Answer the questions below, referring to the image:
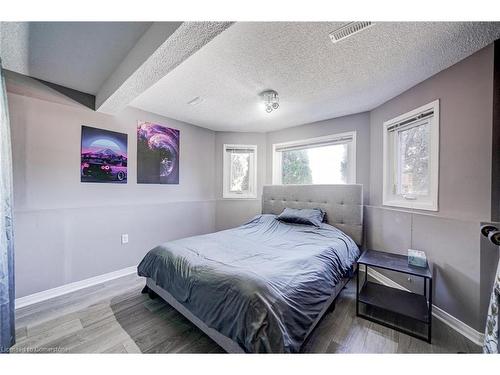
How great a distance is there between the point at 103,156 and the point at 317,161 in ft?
10.1

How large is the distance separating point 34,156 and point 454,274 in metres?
4.03

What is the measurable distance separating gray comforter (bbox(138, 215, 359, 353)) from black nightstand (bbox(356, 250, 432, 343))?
25 cm

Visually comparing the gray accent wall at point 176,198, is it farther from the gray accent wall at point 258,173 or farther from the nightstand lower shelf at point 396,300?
the gray accent wall at point 258,173

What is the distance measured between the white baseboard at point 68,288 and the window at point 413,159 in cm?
347

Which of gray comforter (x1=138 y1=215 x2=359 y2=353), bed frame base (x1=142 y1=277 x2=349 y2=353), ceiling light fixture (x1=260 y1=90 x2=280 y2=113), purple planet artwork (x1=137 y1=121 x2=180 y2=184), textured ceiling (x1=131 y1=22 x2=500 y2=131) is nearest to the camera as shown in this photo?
gray comforter (x1=138 y1=215 x2=359 y2=353)

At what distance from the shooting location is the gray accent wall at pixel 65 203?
1926mm

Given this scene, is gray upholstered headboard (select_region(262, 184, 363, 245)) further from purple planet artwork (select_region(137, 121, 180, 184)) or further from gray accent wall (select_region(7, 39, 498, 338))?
purple planet artwork (select_region(137, 121, 180, 184))

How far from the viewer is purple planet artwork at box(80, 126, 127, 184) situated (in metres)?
2.31

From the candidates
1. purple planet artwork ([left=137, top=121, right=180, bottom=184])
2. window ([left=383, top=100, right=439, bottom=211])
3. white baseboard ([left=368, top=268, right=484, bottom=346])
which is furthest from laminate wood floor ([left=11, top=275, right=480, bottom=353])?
purple planet artwork ([left=137, top=121, right=180, bottom=184])

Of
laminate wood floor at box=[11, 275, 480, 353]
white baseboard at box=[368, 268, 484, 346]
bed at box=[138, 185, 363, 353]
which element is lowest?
laminate wood floor at box=[11, 275, 480, 353]

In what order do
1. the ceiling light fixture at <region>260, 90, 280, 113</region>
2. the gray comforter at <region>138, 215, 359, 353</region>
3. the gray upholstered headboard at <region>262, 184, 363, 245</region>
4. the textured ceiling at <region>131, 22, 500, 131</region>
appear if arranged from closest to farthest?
the gray comforter at <region>138, 215, 359, 353</region>
the textured ceiling at <region>131, 22, 500, 131</region>
the ceiling light fixture at <region>260, 90, 280, 113</region>
the gray upholstered headboard at <region>262, 184, 363, 245</region>

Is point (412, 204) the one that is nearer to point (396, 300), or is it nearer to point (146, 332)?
point (396, 300)

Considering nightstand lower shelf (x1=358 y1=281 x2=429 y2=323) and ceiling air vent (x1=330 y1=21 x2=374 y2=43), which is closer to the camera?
ceiling air vent (x1=330 y1=21 x2=374 y2=43)
